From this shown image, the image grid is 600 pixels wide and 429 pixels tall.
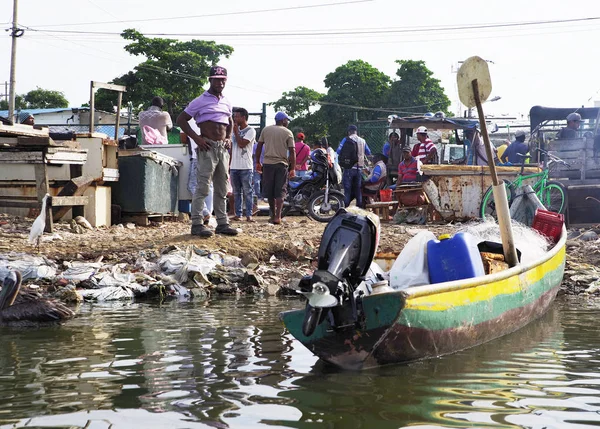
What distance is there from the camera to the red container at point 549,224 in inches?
348

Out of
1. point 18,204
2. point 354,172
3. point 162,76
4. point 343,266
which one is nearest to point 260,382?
point 343,266

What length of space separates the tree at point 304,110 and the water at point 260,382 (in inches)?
1331

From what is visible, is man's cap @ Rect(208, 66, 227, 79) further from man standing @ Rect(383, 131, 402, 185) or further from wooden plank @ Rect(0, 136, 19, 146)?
man standing @ Rect(383, 131, 402, 185)

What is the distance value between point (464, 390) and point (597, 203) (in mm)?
9072

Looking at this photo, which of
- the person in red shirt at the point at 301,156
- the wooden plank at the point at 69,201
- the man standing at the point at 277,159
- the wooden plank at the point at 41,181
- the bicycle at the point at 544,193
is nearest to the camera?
the wooden plank at the point at 41,181

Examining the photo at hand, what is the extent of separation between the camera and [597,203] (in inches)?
507

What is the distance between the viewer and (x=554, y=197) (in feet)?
42.2

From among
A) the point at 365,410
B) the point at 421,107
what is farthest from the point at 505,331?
the point at 421,107

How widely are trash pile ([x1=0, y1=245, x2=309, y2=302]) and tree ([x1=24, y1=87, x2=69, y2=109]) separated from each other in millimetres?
42885

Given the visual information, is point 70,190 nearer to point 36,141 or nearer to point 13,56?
point 36,141

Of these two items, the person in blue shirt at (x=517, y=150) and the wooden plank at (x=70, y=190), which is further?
the person in blue shirt at (x=517, y=150)

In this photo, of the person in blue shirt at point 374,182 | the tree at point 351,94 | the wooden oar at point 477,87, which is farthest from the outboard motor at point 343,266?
the tree at point 351,94

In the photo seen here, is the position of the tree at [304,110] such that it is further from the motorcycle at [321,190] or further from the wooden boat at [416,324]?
the wooden boat at [416,324]

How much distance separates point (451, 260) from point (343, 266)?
138 cm
